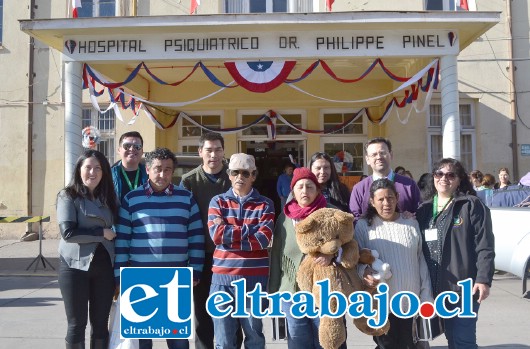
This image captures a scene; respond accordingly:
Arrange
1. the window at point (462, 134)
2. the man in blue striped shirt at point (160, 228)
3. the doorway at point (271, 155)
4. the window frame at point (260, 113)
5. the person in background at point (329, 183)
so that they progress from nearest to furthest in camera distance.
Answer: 1. the man in blue striped shirt at point (160, 228)
2. the person in background at point (329, 183)
3. the window at point (462, 134)
4. the window frame at point (260, 113)
5. the doorway at point (271, 155)

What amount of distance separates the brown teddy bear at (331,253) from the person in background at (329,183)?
741 millimetres

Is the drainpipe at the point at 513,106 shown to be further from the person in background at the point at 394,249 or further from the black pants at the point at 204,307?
the black pants at the point at 204,307

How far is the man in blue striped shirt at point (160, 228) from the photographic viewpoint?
376 centimetres

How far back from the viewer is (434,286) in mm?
3625

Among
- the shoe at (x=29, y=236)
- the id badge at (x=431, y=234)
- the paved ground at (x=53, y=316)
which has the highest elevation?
the id badge at (x=431, y=234)

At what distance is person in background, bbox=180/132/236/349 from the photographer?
4191 mm

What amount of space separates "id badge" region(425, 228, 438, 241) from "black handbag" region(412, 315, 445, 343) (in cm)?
55

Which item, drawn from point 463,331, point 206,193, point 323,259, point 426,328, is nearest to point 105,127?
point 206,193

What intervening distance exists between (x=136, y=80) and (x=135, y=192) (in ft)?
27.6

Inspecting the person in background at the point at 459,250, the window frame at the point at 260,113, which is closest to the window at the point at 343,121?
the window frame at the point at 260,113

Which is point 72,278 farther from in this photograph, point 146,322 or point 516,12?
point 516,12

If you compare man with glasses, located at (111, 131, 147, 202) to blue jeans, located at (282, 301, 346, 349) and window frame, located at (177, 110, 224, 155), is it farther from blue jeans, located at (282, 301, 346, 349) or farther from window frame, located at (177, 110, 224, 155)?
window frame, located at (177, 110, 224, 155)

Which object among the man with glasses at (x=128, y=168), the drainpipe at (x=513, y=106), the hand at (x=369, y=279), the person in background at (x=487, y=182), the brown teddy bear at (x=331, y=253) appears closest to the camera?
the brown teddy bear at (x=331, y=253)

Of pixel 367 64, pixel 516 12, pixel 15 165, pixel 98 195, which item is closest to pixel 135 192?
pixel 98 195
